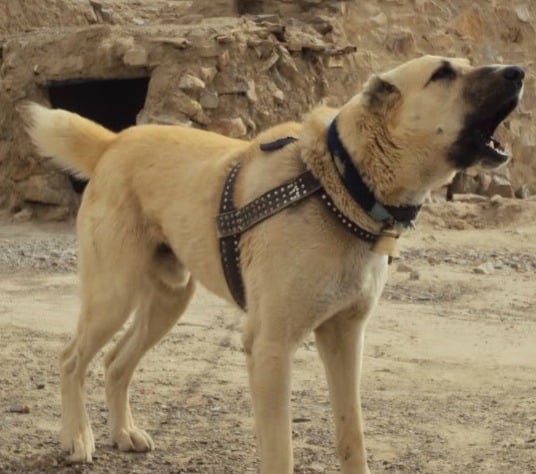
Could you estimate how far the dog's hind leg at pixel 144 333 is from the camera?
5883 millimetres

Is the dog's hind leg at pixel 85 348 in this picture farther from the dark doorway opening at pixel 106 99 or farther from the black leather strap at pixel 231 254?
the dark doorway opening at pixel 106 99

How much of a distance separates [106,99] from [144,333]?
941 centimetres

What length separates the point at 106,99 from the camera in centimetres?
1519

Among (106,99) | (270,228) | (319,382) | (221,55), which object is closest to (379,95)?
(270,228)

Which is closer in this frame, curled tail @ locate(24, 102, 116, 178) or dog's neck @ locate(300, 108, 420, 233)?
dog's neck @ locate(300, 108, 420, 233)

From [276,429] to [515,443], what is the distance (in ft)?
5.15

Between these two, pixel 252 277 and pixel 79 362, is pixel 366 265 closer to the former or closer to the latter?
pixel 252 277

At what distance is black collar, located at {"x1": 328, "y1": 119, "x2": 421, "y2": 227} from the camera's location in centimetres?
488

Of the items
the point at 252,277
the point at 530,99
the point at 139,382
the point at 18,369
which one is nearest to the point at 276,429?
the point at 252,277

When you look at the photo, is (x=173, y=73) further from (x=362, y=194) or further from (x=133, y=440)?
(x=362, y=194)

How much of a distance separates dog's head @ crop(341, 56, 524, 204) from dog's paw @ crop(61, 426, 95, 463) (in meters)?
1.85

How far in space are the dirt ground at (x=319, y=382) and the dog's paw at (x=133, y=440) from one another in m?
0.05

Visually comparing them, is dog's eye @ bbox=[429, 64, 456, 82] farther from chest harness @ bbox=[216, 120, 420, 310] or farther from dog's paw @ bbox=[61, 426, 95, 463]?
dog's paw @ bbox=[61, 426, 95, 463]

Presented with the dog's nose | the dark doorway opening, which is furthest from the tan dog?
the dark doorway opening
